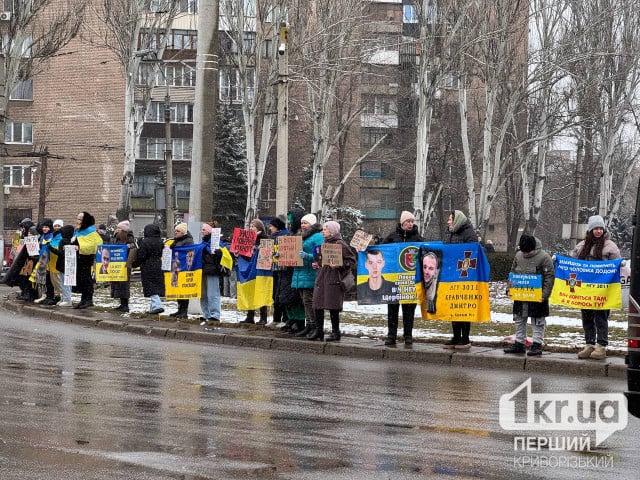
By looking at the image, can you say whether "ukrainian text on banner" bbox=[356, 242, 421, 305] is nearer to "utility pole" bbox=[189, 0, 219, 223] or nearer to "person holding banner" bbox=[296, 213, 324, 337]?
"person holding banner" bbox=[296, 213, 324, 337]

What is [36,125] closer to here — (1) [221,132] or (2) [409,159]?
(1) [221,132]

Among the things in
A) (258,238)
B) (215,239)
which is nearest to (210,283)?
(215,239)

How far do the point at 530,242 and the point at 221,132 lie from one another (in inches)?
2122

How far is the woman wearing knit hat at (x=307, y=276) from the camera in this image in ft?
60.9

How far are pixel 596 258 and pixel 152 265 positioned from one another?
9487mm

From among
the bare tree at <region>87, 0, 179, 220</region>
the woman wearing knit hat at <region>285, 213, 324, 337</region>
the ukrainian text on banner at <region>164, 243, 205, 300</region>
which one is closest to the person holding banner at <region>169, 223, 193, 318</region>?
the ukrainian text on banner at <region>164, 243, 205, 300</region>

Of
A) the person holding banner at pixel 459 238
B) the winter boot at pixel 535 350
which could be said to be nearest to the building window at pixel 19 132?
the person holding banner at pixel 459 238

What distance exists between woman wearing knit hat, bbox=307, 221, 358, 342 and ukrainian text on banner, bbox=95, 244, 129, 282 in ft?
21.7

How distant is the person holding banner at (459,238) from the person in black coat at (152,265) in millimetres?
7120

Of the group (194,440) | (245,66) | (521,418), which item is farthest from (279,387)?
(245,66)

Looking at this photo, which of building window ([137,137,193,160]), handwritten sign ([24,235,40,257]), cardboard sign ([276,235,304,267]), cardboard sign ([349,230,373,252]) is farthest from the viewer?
building window ([137,137,193,160])

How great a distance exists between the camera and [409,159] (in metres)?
74.9

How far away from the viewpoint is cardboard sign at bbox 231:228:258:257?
2066 cm

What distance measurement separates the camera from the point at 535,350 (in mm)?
16203
